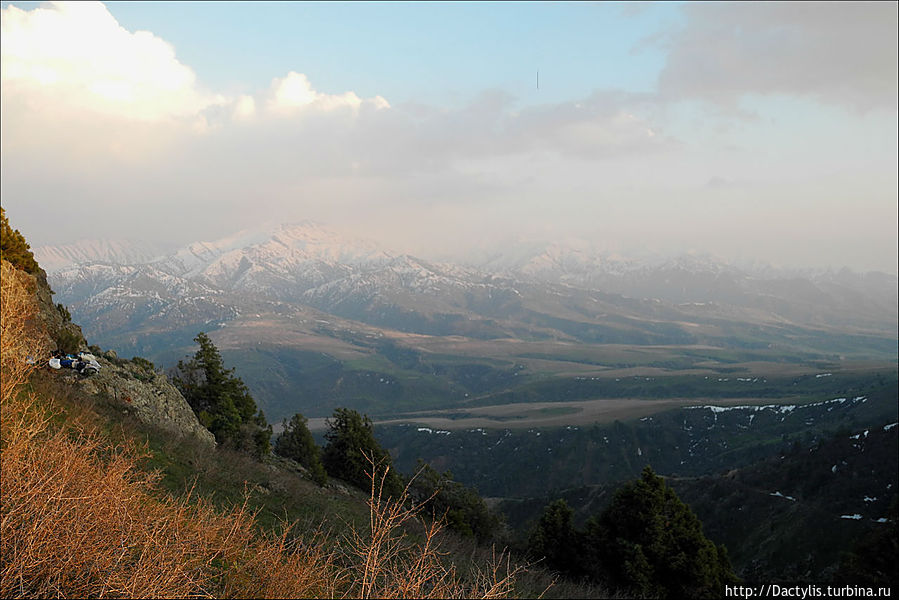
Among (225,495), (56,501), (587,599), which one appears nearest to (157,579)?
(56,501)

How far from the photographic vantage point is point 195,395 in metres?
43.8

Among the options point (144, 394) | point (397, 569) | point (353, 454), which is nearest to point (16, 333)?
point (144, 394)

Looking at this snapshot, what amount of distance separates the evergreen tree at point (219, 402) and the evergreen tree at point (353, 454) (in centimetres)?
742

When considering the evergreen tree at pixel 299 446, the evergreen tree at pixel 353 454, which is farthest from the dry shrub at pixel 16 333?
the evergreen tree at pixel 353 454

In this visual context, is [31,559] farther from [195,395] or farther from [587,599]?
[195,395]

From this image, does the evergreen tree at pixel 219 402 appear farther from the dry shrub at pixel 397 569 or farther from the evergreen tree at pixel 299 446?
the dry shrub at pixel 397 569

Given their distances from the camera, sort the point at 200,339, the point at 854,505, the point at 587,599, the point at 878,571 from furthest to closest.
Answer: the point at 854,505 < the point at 200,339 < the point at 878,571 < the point at 587,599

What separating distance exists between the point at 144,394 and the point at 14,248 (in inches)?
500

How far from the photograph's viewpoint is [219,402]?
43594 mm

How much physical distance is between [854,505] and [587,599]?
80.4 m

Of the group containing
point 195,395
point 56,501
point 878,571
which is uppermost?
point 56,501

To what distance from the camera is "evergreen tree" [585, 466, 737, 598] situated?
2811cm

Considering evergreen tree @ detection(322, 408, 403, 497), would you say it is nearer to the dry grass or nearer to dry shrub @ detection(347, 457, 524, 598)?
dry shrub @ detection(347, 457, 524, 598)

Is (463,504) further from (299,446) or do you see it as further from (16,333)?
(16,333)
